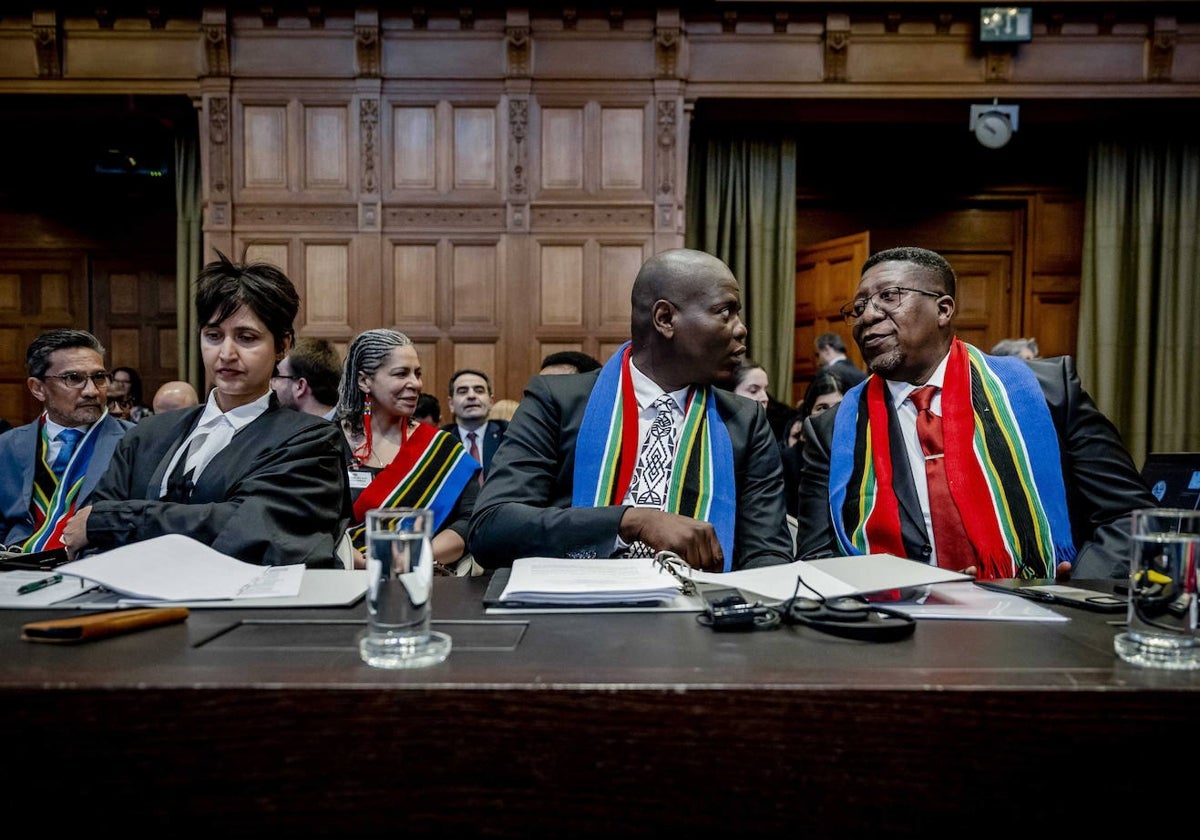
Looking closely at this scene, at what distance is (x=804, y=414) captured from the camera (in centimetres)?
443

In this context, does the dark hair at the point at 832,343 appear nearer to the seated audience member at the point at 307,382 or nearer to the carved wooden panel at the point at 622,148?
the carved wooden panel at the point at 622,148

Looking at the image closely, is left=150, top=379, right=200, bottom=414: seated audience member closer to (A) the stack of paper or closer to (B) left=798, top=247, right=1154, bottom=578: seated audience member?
(B) left=798, top=247, right=1154, bottom=578: seated audience member

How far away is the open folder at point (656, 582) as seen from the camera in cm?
124

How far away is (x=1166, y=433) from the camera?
687 centimetres

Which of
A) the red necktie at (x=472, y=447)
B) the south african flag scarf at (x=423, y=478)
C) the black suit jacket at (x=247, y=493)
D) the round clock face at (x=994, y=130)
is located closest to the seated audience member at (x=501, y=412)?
the red necktie at (x=472, y=447)

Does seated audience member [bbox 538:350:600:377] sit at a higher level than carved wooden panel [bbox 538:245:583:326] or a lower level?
lower

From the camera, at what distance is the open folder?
→ 1243 millimetres

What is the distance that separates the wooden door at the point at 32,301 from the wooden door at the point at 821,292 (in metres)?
6.39

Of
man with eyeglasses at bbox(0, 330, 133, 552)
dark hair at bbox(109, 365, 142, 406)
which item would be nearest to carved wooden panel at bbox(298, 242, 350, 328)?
dark hair at bbox(109, 365, 142, 406)

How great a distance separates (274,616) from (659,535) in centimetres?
72

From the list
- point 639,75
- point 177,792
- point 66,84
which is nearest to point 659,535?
point 177,792

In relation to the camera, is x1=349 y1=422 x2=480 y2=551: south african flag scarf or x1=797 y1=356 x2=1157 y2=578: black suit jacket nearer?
x1=797 y1=356 x2=1157 y2=578: black suit jacket

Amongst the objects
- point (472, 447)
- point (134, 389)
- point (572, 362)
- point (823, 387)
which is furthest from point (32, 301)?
point (823, 387)

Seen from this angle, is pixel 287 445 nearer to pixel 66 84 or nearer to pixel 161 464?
pixel 161 464
